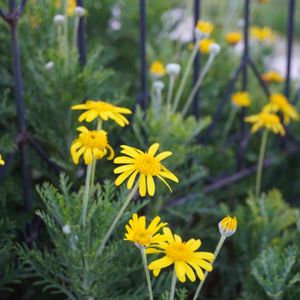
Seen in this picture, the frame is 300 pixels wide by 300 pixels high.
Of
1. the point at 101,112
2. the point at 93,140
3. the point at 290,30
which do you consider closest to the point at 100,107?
the point at 101,112

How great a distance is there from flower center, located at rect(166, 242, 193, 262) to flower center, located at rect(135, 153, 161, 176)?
0.45ft

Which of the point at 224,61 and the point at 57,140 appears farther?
the point at 224,61

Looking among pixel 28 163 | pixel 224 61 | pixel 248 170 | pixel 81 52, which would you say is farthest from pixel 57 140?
pixel 224 61

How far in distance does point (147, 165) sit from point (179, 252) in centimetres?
17

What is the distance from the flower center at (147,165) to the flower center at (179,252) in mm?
138

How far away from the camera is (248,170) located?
2174 mm

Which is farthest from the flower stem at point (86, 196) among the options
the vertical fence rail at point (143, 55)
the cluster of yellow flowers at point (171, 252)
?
the vertical fence rail at point (143, 55)

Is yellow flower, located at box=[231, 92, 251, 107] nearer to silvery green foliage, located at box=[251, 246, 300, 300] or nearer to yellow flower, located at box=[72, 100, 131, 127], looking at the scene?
silvery green foliage, located at box=[251, 246, 300, 300]

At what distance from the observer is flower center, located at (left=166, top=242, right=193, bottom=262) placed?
1.05 metres

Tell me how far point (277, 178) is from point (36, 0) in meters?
1.14

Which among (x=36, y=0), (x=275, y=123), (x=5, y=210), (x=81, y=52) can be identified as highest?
(x=36, y=0)

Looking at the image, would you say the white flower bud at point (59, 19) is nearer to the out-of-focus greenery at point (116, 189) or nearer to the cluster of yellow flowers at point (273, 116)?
the out-of-focus greenery at point (116, 189)

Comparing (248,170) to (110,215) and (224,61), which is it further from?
(110,215)

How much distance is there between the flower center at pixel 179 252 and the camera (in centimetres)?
105
